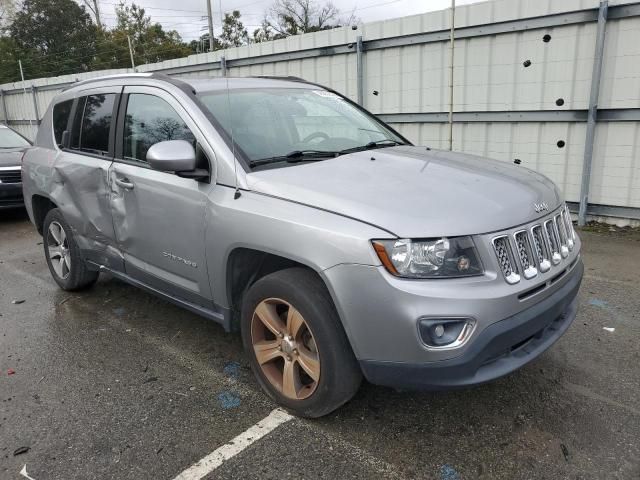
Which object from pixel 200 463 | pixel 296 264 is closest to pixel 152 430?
pixel 200 463

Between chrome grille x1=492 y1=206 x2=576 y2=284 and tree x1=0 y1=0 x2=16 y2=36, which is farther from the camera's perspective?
tree x1=0 y1=0 x2=16 y2=36

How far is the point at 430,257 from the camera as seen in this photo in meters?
2.30

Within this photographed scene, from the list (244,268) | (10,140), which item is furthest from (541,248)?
(10,140)

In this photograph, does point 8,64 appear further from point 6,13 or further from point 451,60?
point 451,60

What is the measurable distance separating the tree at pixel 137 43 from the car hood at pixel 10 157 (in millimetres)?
33169

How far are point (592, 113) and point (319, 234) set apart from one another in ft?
16.9

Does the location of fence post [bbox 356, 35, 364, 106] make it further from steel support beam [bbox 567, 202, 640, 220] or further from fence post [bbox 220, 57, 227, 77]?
steel support beam [bbox 567, 202, 640, 220]

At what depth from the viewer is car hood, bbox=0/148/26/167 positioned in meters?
8.12

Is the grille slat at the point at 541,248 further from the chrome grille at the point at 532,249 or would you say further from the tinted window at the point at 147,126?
the tinted window at the point at 147,126

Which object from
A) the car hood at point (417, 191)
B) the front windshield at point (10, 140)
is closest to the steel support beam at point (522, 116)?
the car hood at point (417, 191)

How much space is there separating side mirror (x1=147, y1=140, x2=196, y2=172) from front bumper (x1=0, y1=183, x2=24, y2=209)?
6.41 meters

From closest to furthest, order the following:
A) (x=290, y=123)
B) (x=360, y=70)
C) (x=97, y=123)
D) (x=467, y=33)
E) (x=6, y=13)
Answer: (x=290, y=123) → (x=97, y=123) → (x=467, y=33) → (x=360, y=70) → (x=6, y=13)

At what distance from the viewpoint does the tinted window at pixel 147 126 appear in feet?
10.9

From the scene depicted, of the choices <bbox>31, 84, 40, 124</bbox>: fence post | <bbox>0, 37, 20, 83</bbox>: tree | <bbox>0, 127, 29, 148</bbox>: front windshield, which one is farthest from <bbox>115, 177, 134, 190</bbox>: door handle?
<bbox>0, 37, 20, 83</bbox>: tree
